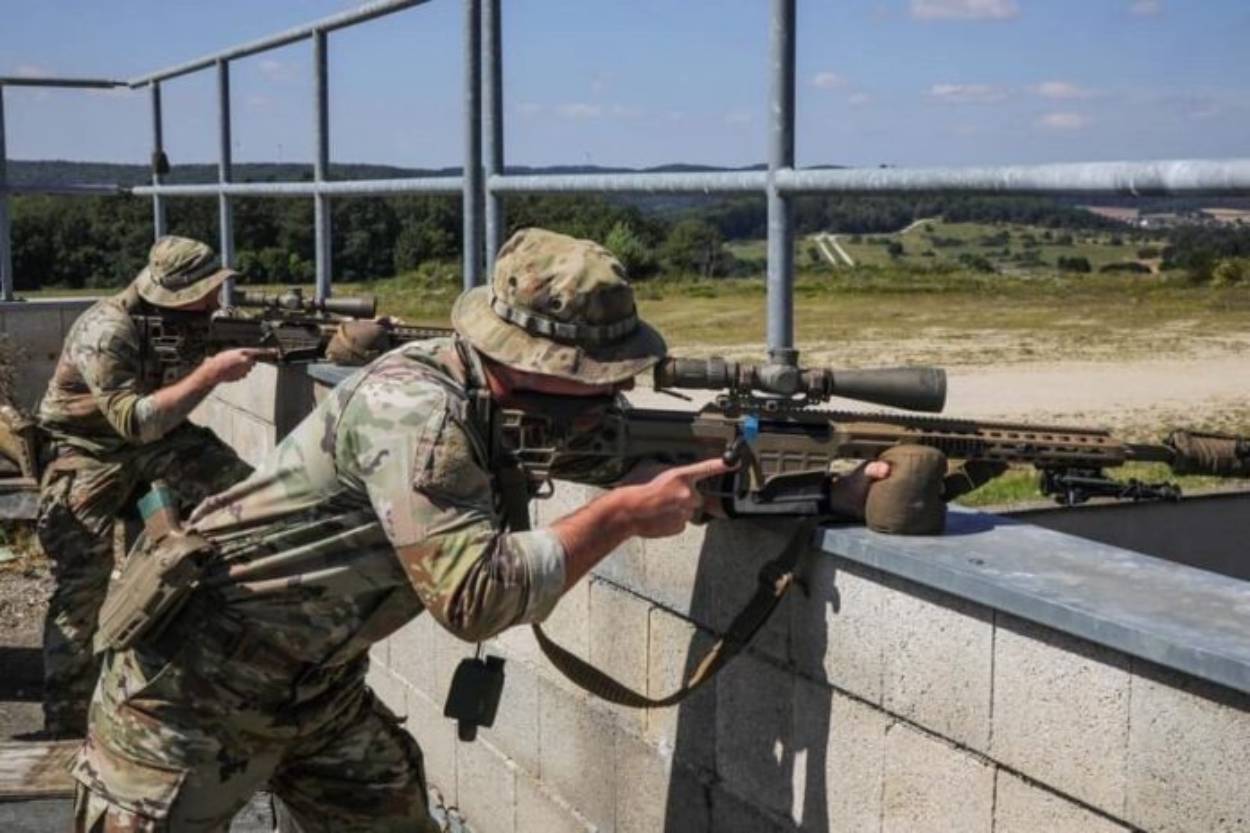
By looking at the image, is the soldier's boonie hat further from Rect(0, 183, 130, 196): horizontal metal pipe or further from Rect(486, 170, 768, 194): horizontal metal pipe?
Rect(0, 183, 130, 196): horizontal metal pipe

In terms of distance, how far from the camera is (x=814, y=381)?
3299 mm

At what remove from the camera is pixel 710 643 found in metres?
3.53

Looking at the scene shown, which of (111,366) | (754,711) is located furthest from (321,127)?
(754,711)

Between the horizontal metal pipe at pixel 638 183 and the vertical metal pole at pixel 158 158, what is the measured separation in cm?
507

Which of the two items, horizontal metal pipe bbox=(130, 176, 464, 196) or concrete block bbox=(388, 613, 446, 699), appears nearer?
concrete block bbox=(388, 613, 446, 699)

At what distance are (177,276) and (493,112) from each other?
2.11 m

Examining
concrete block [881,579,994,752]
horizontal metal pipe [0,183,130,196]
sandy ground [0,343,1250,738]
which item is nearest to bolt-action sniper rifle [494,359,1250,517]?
concrete block [881,579,994,752]

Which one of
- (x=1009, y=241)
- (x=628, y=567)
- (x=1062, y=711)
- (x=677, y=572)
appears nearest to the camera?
(x=1062, y=711)

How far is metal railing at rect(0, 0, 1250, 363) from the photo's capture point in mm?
2729

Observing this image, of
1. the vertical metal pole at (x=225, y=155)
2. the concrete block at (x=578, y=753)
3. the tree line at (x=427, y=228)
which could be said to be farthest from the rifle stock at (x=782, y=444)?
the vertical metal pole at (x=225, y=155)

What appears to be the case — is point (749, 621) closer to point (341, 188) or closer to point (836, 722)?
point (836, 722)

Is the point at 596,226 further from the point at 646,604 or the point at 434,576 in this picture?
the point at 434,576

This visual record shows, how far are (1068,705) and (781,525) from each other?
844 millimetres

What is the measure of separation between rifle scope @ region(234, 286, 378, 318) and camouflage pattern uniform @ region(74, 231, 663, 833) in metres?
2.67
